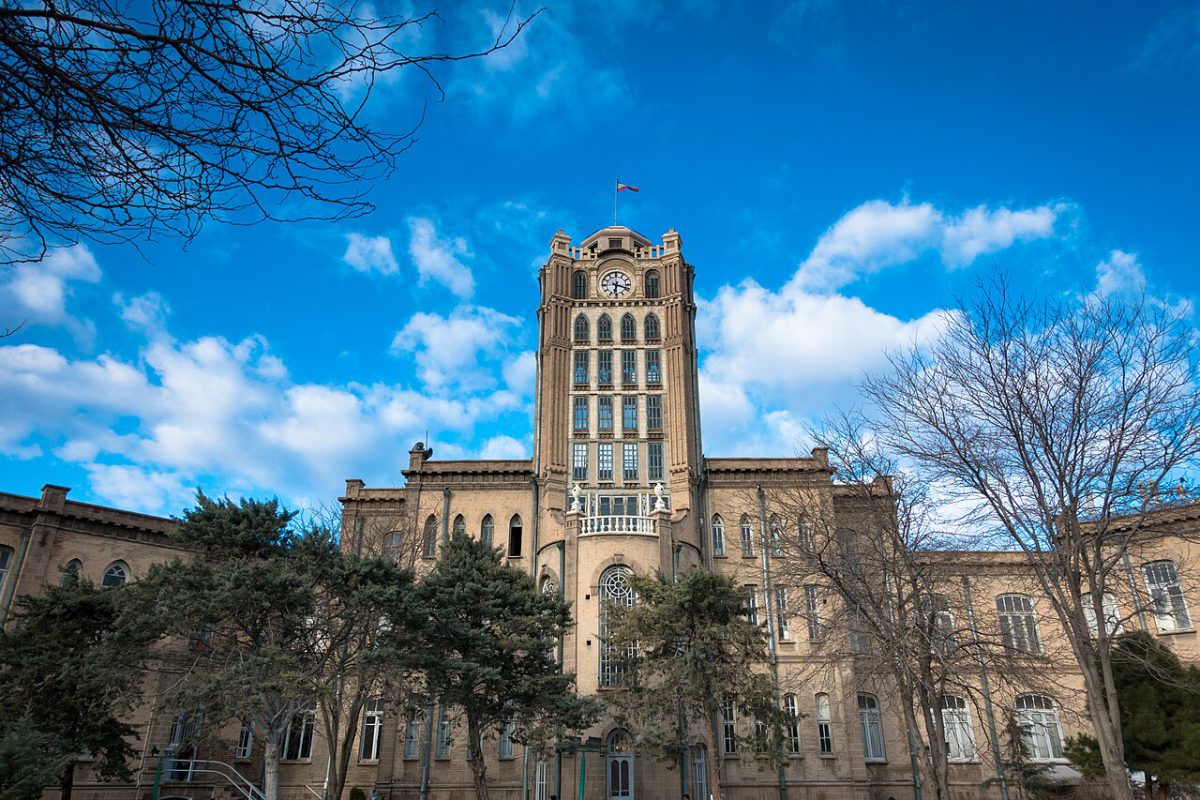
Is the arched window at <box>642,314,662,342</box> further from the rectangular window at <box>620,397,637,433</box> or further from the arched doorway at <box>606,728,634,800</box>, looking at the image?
the arched doorway at <box>606,728,634,800</box>

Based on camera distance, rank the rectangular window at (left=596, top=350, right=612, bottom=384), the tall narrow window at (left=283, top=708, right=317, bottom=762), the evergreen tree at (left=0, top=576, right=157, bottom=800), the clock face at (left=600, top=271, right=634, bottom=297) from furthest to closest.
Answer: the clock face at (left=600, top=271, right=634, bottom=297) < the rectangular window at (left=596, top=350, right=612, bottom=384) < the tall narrow window at (left=283, top=708, right=317, bottom=762) < the evergreen tree at (left=0, top=576, right=157, bottom=800)

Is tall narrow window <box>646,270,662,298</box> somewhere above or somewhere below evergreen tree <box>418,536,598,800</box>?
above

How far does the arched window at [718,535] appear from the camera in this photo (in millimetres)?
35906

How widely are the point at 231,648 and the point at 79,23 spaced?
1964 cm

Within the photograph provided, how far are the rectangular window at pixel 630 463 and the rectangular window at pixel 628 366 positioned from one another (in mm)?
3598

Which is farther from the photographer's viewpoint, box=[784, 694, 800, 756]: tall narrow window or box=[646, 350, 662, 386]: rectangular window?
box=[646, 350, 662, 386]: rectangular window

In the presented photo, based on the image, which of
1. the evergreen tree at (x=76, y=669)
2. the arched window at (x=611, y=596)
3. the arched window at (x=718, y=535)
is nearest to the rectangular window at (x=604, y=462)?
the arched window at (x=718, y=535)

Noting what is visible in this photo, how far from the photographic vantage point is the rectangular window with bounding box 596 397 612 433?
38.2 meters

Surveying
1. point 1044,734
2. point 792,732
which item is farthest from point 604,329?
point 1044,734

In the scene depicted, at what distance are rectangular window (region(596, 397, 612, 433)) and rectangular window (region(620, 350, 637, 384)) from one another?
4.54 ft

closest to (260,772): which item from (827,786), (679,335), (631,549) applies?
(631,549)

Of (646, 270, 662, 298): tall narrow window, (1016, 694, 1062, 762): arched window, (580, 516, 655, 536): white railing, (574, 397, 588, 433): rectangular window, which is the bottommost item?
(1016, 694, 1062, 762): arched window

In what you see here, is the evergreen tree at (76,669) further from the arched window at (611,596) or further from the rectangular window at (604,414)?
the rectangular window at (604,414)

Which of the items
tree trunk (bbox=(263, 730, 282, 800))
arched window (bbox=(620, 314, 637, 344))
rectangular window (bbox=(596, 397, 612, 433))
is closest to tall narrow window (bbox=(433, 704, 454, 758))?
tree trunk (bbox=(263, 730, 282, 800))
